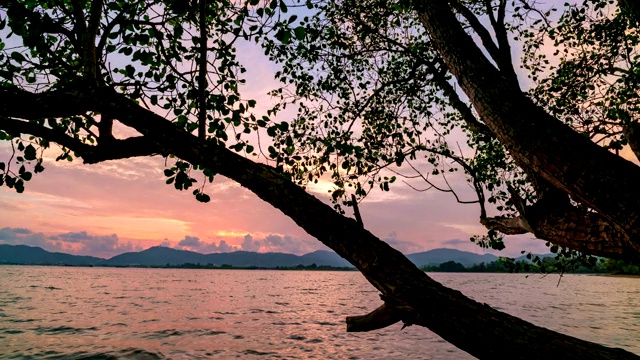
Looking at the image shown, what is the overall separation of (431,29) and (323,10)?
13.1ft

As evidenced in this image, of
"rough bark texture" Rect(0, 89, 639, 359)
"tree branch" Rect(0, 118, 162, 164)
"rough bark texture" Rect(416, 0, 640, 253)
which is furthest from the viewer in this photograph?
"rough bark texture" Rect(416, 0, 640, 253)

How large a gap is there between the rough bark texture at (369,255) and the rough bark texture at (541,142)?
197 centimetres

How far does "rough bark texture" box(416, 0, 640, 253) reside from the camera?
15.4ft

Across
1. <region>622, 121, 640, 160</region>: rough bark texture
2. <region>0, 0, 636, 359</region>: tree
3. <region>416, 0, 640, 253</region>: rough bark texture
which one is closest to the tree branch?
<region>0, 0, 636, 359</region>: tree

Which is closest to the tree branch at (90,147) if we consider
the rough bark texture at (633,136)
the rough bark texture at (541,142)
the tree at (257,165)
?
the tree at (257,165)

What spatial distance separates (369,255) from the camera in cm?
374

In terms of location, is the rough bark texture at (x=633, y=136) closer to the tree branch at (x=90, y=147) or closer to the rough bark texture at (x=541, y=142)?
the rough bark texture at (x=541, y=142)

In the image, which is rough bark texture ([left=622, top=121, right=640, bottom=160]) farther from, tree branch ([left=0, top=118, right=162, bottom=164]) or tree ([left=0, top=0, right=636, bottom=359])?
tree branch ([left=0, top=118, right=162, bottom=164])

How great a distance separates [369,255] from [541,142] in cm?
307

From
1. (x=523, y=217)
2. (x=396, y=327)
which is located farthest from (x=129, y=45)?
(x=396, y=327)

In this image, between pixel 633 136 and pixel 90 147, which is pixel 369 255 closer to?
pixel 90 147

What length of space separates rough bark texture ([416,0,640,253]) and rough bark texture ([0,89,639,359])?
197 cm

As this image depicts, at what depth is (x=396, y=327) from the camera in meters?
30.9

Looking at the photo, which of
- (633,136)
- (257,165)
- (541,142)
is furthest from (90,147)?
(633,136)
